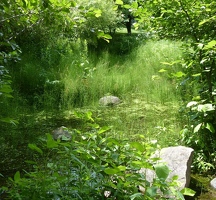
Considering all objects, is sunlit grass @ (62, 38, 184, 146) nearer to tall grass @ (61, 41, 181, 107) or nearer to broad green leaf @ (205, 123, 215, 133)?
tall grass @ (61, 41, 181, 107)

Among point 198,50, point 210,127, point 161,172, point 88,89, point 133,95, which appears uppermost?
point 198,50

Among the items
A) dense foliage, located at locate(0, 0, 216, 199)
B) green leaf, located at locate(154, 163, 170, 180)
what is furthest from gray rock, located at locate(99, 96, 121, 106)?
green leaf, located at locate(154, 163, 170, 180)

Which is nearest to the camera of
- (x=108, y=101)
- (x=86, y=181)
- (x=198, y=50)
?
(x=86, y=181)

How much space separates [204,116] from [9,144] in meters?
2.08

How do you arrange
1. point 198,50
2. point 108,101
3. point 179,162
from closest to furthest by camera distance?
point 198,50 < point 179,162 < point 108,101

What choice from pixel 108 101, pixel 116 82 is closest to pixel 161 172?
pixel 108 101

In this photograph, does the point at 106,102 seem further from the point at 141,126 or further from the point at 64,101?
the point at 141,126

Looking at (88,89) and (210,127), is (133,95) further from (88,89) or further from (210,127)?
(210,127)

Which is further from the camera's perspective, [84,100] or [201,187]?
[84,100]

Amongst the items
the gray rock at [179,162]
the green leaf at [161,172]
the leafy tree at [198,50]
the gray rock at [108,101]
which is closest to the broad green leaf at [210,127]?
the leafy tree at [198,50]

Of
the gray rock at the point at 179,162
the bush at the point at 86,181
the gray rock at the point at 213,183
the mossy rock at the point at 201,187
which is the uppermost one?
the bush at the point at 86,181

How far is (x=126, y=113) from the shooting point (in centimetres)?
448

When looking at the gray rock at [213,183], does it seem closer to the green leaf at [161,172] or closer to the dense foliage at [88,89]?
the dense foliage at [88,89]

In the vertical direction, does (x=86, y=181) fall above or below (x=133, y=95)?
above
